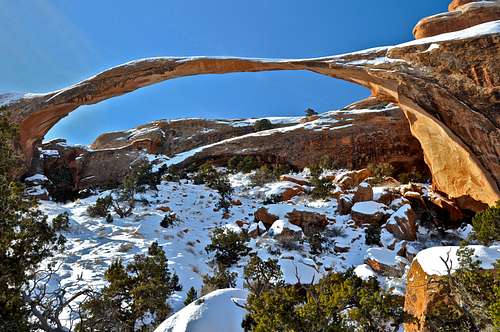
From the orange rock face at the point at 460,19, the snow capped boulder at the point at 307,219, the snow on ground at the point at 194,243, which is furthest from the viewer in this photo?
the orange rock face at the point at 460,19

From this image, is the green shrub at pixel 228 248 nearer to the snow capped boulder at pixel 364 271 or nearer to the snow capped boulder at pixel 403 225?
the snow capped boulder at pixel 364 271

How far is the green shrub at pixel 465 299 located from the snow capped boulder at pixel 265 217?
7.35 meters

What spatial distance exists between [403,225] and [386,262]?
2.32m

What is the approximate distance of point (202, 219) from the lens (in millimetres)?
13664

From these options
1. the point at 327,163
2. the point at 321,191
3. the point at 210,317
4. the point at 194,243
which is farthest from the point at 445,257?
the point at 327,163

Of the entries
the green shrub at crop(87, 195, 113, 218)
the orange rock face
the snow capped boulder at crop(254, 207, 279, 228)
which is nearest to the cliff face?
the snow capped boulder at crop(254, 207, 279, 228)

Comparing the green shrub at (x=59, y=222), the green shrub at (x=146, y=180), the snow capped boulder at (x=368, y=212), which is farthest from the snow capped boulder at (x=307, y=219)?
the green shrub at (x=146, y=180)

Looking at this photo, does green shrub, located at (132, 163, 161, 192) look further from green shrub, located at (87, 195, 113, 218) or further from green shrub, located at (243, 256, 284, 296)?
green shrub, located at (243, 256, 284, 296)

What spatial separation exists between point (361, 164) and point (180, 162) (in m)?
10.9

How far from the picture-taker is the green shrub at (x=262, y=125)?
91.3 ft

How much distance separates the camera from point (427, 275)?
5.29m

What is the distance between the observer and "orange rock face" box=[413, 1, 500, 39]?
54.2 feet


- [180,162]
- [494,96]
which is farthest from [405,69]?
[180,162]

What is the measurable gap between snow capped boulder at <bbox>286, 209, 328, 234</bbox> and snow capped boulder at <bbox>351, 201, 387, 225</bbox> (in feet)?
3.53
